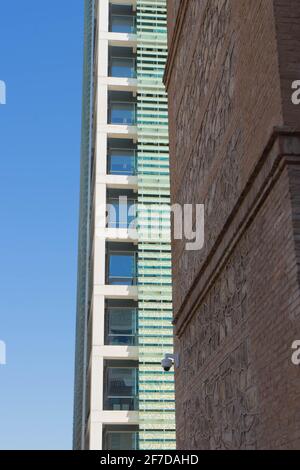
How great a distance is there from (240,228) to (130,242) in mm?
18373

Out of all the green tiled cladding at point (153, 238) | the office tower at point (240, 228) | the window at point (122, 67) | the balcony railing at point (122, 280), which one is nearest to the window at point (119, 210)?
the green tiled cladding at point (153, 238)

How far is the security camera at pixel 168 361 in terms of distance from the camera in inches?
511

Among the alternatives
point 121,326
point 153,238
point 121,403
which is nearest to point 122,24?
point 153,238

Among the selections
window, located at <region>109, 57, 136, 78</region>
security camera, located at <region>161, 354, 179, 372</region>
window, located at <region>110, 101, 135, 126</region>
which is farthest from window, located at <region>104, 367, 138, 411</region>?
window, located at <region>109, 57, 136, 78</region>

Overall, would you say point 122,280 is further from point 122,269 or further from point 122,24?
point 122,24

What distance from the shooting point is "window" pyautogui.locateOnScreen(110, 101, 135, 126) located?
28670 mm

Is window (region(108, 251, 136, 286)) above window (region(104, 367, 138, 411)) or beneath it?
above

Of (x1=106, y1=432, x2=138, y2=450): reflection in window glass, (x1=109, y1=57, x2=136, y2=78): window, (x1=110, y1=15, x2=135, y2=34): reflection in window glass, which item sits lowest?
(x1=106, y1=432, x2=138, y2=450): reflection in window glass

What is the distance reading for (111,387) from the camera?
24.7m

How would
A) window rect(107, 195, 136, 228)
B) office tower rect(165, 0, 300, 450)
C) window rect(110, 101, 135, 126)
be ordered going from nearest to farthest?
1. office tower rect(165, 0, 300, 450)
2. window rect(107, 195, 136, 228)
3. window rect(110, 101, 135, 126)

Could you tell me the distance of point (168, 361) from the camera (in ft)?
42.8

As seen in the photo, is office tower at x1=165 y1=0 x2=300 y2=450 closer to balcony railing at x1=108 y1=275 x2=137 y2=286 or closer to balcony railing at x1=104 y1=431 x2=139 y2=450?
balcony railing at x1=104 y1=431 x2=139 y2=450

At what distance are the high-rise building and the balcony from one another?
35 millimetres
